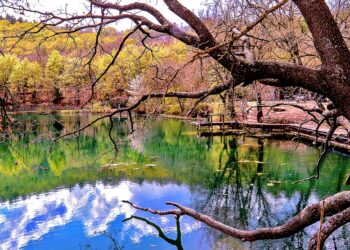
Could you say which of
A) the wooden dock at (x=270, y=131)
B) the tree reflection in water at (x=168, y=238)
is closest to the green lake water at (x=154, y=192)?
the tree reflection in water at (x=168, y=238)

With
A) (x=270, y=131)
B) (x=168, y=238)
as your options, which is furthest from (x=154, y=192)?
(x=270, y=131)

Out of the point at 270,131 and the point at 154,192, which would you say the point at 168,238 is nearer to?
the point at 154,192

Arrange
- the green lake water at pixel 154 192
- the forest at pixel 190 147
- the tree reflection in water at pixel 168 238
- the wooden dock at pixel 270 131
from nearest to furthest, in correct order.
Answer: the forest at pixel 190 147
the tree reflection in water at pixel 168 238
the green lake water at pixel 154 192
the wooden dock at pixel 270 131

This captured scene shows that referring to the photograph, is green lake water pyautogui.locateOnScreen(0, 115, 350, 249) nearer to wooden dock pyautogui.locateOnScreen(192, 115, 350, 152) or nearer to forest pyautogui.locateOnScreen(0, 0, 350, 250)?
forest pyautogui.locateOnScreen(0, 0, 350, 250)

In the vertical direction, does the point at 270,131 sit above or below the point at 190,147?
above

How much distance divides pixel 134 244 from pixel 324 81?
21.5 feet

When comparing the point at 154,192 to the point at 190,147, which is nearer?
the point at 154,192

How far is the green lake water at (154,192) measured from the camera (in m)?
8.49

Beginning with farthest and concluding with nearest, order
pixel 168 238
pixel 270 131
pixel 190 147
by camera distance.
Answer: pixel 270 131
pixel 190 147
pixel 168 238

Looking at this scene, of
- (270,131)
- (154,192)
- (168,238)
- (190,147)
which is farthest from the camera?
(270,131)

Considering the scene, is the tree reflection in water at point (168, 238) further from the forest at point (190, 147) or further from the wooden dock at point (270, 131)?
the wooden dock at point (270, 131)

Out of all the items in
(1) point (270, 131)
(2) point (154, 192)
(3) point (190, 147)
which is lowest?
(2) point (154, 192)

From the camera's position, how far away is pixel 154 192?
12375 millimetres

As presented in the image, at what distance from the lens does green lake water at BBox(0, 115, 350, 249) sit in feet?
27.9
